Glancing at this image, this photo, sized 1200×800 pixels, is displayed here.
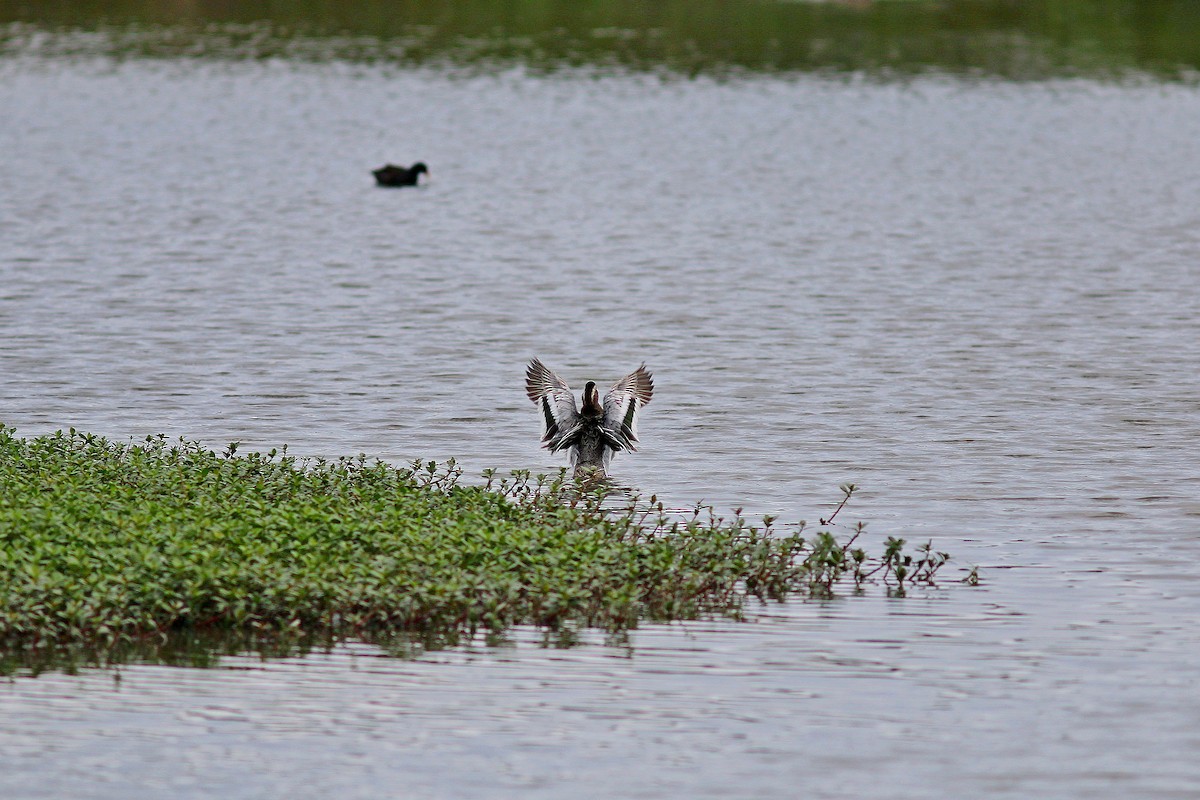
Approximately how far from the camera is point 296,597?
13961 mm

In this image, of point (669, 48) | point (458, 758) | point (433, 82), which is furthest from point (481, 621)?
point (669, 48)

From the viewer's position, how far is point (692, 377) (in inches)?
1092

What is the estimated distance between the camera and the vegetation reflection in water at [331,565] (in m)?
13.8

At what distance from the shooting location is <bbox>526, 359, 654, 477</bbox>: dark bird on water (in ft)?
66.5

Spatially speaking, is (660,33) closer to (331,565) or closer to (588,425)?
(588,425)

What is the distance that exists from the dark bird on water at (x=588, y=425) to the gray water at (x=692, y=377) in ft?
1.80

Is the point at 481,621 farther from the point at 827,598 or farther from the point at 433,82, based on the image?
the point at 433,82

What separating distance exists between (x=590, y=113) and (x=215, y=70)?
19.9 m

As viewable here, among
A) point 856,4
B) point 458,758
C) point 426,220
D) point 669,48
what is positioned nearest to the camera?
point 458,758

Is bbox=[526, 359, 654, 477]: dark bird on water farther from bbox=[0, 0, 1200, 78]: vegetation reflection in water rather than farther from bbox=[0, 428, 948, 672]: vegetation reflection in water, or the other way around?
bbox=[0, 0, 1200, 78]: vegetation reflection in water

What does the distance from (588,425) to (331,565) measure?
630 cm

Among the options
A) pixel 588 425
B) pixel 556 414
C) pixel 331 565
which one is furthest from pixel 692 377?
pixel 331 565

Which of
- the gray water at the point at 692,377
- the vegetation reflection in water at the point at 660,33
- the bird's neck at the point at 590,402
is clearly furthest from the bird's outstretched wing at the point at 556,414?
the vegetation reflection in water at the point at 660,33

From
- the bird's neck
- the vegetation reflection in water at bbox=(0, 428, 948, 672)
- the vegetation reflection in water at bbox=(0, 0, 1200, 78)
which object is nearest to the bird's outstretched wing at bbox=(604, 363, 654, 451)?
the bird's neck
